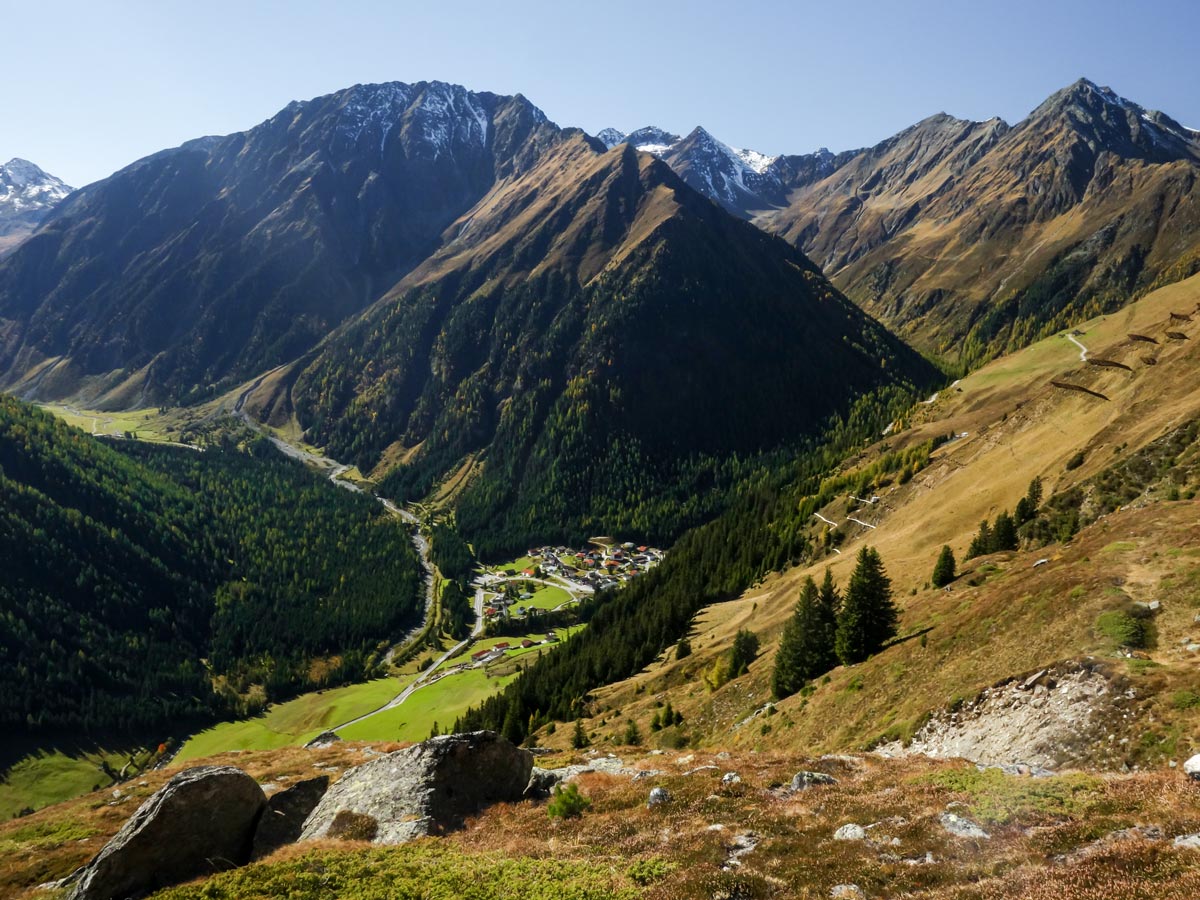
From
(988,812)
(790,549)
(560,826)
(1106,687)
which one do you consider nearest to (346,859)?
(560,826)

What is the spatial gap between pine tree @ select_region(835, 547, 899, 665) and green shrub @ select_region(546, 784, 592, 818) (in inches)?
1336

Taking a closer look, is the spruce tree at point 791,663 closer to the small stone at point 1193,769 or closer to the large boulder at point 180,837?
the small stone at point 1193,769

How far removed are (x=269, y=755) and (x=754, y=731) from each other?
135ft

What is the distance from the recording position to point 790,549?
422 feet

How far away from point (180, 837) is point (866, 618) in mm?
49292

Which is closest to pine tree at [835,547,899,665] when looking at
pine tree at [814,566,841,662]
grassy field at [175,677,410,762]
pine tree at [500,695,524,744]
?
pine tree at [814,566,841,662]

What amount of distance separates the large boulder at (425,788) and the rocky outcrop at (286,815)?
786 millimetres

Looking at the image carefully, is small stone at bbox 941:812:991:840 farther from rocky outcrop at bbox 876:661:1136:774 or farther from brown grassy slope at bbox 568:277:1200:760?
brown grassy slope at bbox 568:277:1200:760

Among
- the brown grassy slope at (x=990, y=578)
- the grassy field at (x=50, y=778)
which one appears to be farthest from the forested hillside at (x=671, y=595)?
the grassy field at (x=50, y=778)

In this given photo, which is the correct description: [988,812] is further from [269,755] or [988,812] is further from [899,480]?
[899,480]

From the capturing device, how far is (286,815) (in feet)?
96.9

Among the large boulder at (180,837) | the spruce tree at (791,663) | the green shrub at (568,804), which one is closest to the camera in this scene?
the large boulder at (180,837)

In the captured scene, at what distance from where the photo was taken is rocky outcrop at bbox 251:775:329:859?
90.7ft

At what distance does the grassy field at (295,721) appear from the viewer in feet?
479
